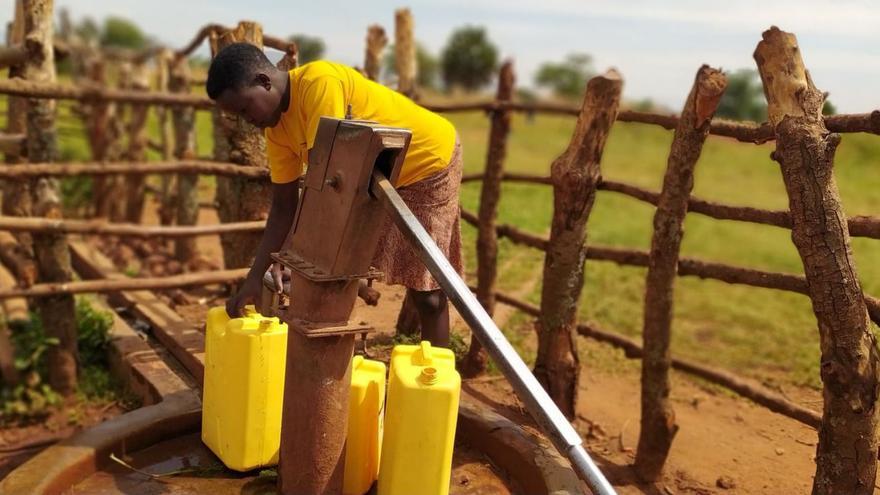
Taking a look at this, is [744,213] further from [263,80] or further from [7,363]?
[7,363]

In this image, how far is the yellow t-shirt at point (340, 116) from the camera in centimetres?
229

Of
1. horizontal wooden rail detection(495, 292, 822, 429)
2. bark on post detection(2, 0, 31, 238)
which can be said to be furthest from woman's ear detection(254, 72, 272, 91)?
bark on post detection(2, 0, 31, 238)

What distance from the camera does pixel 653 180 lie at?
1532 cm

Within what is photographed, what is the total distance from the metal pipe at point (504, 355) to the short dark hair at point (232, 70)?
62cm

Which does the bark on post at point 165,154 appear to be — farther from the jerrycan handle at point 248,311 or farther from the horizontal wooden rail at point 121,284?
the jerrycan handle at point 248,311

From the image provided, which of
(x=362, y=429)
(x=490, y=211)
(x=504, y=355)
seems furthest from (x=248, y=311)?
(x=490, y=211)

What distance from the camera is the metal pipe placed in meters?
1.58

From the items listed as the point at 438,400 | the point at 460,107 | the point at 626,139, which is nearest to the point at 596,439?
the point at 438,400

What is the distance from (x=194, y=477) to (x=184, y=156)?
4.54 metres

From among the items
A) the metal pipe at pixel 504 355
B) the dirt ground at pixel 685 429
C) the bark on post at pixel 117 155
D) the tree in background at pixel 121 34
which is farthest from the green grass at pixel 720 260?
the tree in background at pixel 121 34

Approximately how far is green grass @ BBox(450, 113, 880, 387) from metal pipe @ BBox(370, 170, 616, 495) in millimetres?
3337

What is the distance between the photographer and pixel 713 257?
362 inches

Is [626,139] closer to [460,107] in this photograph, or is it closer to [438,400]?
[460,107]

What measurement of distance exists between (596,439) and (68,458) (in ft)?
7.54
